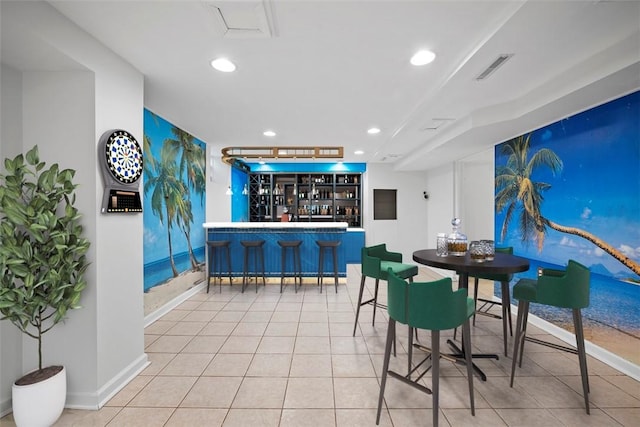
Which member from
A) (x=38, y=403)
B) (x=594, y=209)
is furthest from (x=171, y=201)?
(x=594, y=209)

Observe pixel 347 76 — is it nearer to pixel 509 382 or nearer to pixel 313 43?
pixel 313 43

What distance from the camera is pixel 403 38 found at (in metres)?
2.09

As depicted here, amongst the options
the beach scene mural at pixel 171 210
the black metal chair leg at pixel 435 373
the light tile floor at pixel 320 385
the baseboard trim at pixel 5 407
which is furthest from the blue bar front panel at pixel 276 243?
the black metal chair leg at pixel 435 373

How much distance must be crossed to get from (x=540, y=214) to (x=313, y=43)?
356 cm

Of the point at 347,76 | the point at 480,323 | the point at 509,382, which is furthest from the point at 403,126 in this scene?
the point at 509,382

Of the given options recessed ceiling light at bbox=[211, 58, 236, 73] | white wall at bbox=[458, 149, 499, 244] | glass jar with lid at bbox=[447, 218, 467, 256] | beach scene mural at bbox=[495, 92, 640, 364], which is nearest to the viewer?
recessed ceiling light at bbox=[211, 58, 236, 73]

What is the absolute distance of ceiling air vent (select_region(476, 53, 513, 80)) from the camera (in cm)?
224

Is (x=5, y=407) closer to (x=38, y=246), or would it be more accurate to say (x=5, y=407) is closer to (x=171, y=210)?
(x=38, y=246)

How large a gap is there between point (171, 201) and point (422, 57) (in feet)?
12.5

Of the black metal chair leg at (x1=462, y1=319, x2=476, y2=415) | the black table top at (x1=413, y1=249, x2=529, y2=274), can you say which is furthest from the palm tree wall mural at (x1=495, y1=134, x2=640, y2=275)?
the black metal chair leg at (x1=462, y1=319, x2=476, y2=415)

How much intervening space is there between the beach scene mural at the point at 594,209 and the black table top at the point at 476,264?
1.03m

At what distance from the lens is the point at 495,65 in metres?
2.39

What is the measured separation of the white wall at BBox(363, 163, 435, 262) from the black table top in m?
4.90

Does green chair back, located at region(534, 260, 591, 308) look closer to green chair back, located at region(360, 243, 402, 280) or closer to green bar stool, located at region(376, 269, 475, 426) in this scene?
green bar stool, located at region(376, 269, 475, 426)
